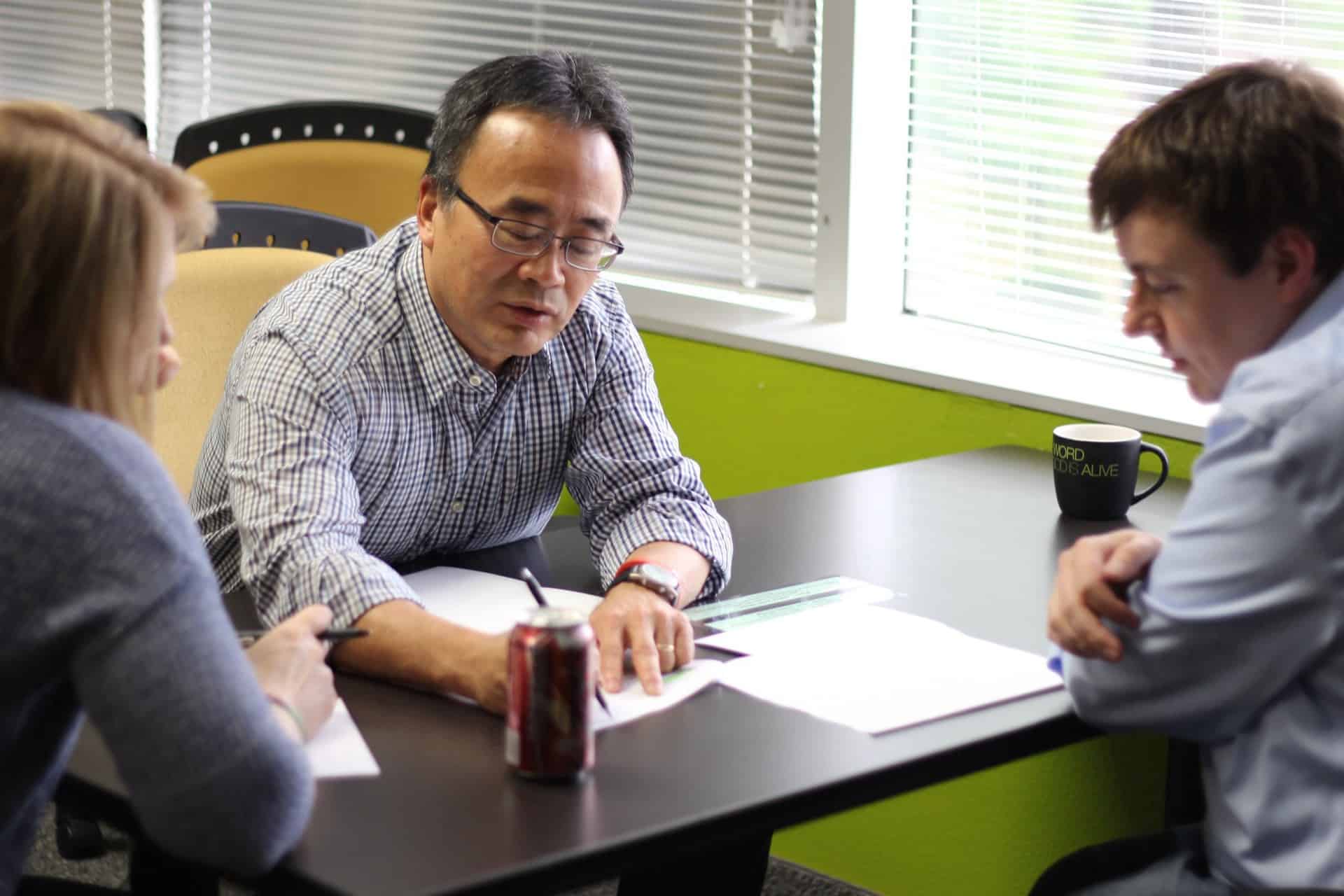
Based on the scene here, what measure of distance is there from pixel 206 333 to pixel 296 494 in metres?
0.71

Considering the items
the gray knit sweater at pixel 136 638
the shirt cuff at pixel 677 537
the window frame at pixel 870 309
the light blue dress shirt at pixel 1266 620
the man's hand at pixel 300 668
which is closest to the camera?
the gray knit sweater at pixel 136 638

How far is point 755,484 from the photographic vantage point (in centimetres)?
288

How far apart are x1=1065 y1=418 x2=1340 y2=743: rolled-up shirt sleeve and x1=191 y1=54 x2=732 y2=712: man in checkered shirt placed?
461 mm

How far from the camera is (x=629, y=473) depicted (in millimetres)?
2029

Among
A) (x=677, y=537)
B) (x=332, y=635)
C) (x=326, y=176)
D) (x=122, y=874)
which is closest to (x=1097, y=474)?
(x=677, y=537)

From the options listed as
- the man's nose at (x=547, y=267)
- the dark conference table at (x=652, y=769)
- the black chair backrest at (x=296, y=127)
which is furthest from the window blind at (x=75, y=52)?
the dark conference table at (x=652, y=769)

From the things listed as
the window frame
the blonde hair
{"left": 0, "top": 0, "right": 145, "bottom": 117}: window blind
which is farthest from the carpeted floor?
{"left": 0, "top": 0, "right": 145, "bottom": 117}: window blind

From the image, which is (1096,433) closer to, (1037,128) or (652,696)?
(1037,128)

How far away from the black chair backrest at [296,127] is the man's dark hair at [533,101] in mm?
996

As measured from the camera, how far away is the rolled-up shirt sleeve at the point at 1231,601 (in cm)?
126

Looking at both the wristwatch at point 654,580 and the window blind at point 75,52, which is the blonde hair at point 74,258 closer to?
the wristwatch at point 654,580

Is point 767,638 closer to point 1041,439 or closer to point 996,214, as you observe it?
point 1041,439

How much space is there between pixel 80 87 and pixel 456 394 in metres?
3.04

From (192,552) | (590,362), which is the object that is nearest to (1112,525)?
(590,362)
